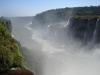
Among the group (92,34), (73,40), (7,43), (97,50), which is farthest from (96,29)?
(7,43)

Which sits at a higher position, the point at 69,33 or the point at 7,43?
the point at 7,43

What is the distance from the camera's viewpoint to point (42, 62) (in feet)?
131

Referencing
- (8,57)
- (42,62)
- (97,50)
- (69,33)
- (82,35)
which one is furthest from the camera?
(69,33)

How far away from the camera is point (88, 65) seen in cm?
3859

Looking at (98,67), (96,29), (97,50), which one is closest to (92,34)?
(96,29)

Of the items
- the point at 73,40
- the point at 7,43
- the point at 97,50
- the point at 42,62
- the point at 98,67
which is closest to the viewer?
the point at 7,43

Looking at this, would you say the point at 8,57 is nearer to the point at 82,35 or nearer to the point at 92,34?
the point at 92,34

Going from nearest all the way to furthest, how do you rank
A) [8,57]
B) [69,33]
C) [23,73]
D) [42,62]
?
[23,73] → [8,57] → [42,62] → [69,33]

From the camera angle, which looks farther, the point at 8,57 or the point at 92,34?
the point at 92,34

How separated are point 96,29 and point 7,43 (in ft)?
137

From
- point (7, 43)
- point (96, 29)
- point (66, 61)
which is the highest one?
point (7, 43)

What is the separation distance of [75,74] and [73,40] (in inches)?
1236

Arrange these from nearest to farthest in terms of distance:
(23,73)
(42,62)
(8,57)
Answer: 1. (23,73)
2. (8,57)
3. (42,62)

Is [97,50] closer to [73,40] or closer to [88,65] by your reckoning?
[88,65]
